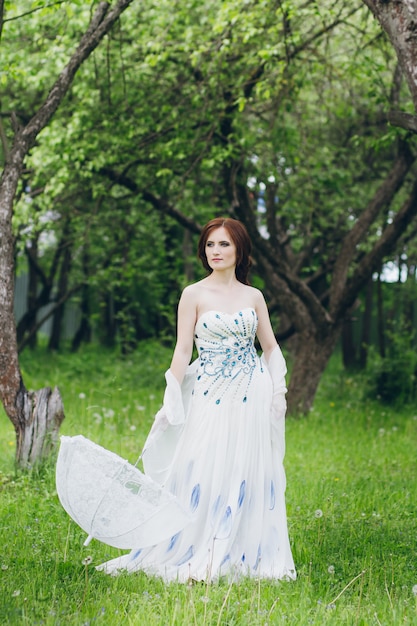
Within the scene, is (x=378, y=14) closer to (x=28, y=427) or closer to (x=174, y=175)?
(x=28, y=427)

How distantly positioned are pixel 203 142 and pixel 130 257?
285 inches

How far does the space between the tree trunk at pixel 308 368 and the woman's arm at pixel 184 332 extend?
20.3 feet

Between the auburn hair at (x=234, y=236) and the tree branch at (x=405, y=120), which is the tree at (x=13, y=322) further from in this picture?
the tree branch at (x=405, y=120)

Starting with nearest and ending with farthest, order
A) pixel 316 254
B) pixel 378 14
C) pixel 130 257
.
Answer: pixel 378 14 → pixel 316 254 → pixel 130 257

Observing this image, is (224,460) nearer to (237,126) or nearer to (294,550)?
(294,550)

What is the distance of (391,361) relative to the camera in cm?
1265

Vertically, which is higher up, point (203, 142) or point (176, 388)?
point (203, 142)

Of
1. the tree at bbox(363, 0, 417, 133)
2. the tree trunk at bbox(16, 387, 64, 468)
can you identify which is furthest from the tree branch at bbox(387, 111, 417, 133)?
the tree trunk at bbox(16, 387, 64, 468)

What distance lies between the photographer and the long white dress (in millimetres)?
4793

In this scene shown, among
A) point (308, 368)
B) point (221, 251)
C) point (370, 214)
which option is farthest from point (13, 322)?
point (370, 214)

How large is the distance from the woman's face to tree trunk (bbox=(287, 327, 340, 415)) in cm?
611

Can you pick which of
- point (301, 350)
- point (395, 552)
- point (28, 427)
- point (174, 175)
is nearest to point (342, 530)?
point (395, 552)

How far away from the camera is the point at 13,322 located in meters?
6.70

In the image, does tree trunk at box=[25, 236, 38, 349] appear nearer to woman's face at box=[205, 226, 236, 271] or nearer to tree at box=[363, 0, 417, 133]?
woman's face at box=[205, 226, 236, 271]
